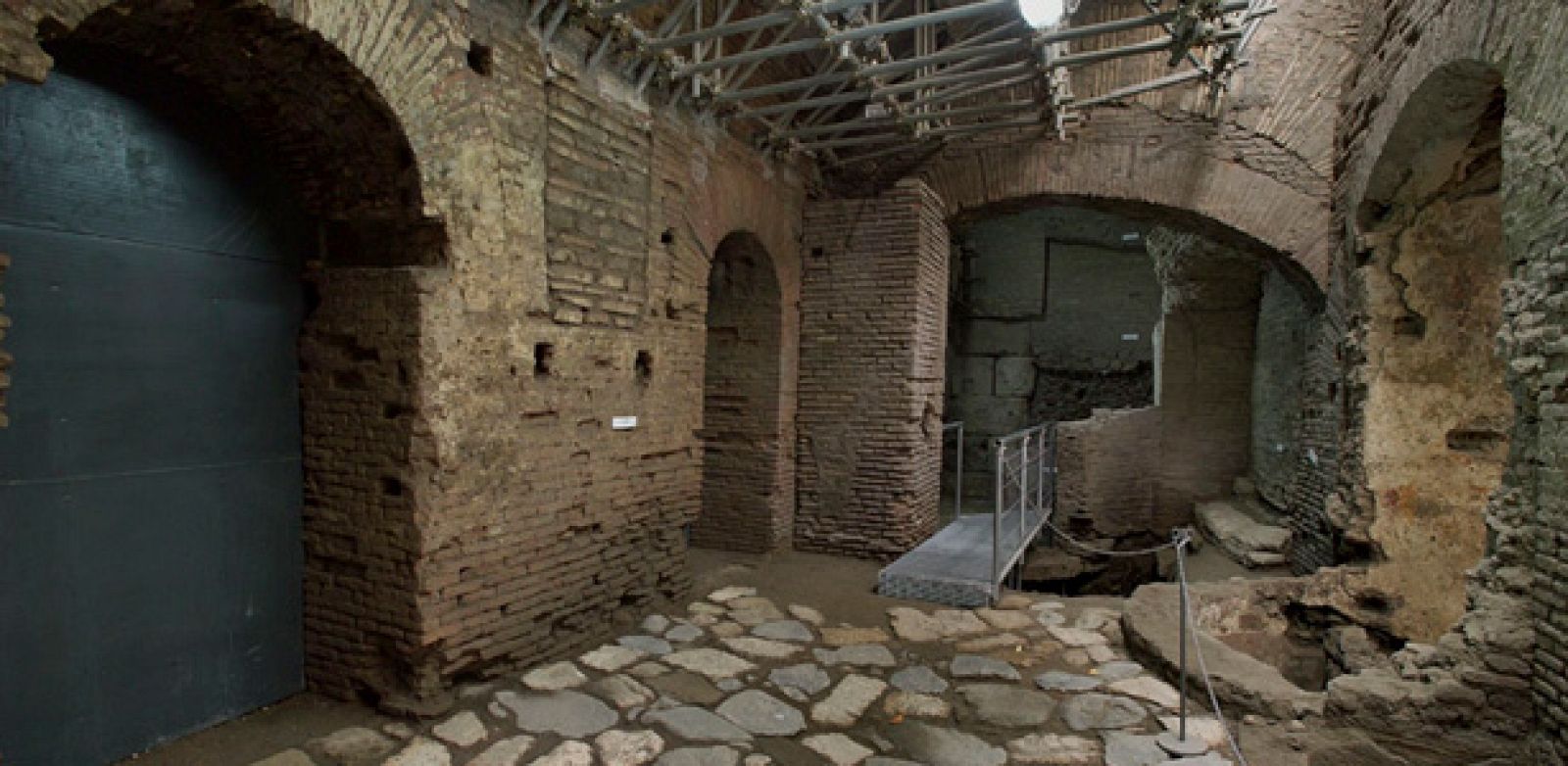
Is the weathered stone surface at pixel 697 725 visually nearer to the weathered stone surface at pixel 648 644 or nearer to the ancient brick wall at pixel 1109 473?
the weathered stone surface at pixel 648 644

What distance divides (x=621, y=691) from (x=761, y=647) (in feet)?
3.27

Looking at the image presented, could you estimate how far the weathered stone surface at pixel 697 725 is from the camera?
3633 millimetres

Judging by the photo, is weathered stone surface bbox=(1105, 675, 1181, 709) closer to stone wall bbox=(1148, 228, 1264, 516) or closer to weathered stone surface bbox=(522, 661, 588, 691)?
weathered stone surface bbox=(522, 661, 588, 691)

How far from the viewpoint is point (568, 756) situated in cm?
340

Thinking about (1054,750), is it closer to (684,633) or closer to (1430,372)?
(684,633)

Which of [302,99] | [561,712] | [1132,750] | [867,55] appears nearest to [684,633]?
[561,712]

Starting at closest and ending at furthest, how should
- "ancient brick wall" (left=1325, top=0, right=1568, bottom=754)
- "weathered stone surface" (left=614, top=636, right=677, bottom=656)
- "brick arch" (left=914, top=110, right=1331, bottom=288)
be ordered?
1. "ancient brick wall" (left=1325, top=0, right=1568, bottom=754)
2. "weathered stone surface" (left=614, top=636, right=677, bottom=656)
3. "brick arch" (left=914, top=110, right=1331, bottom=288)

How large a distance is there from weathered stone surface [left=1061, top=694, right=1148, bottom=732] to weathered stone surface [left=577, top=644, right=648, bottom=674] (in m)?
2.35

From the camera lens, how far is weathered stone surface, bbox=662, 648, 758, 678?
4.38 metres

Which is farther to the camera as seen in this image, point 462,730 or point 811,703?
point 811,703

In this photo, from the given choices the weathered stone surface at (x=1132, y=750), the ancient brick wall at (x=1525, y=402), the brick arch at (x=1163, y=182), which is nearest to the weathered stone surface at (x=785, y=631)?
the weathered stone surface at (x=1132, y=750)

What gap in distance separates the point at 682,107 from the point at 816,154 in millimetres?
2196

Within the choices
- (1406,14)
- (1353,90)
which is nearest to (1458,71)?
(1406,14)

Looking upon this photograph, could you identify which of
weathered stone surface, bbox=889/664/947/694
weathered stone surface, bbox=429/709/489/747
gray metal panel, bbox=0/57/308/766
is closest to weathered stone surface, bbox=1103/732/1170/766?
weathered stone surface, bbox=889/664/947/694
